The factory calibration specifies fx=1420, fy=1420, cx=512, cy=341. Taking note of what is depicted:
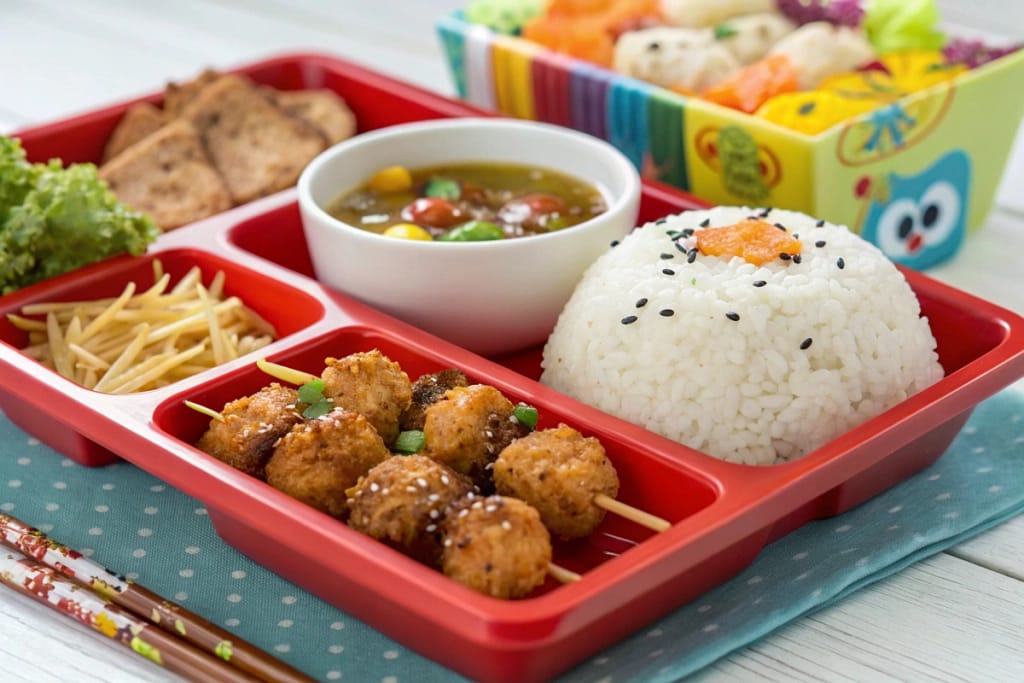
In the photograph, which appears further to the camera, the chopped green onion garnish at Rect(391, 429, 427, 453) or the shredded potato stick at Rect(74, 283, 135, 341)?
the shredded potato stick at Rect(74, 283, 135, 341)

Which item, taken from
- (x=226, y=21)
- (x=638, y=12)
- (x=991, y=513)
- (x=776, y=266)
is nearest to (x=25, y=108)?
(x=226, y=21)

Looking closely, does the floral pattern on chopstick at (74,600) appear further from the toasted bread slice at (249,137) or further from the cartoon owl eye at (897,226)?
the cartoon owl eye at (897,226)

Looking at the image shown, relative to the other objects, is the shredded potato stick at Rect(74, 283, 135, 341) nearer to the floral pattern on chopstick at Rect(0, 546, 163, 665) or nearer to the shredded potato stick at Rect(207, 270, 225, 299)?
the shredded potato stick at Rect(207, 270, 225, 299)

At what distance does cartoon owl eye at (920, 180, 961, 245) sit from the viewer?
4.56 m

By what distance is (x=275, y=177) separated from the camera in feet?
15.6

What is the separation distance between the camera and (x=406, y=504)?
2.85m

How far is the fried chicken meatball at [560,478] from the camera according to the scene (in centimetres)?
297

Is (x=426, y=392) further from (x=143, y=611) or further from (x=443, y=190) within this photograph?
(x=443, y=190)

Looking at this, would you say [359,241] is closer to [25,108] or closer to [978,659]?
[978,659]

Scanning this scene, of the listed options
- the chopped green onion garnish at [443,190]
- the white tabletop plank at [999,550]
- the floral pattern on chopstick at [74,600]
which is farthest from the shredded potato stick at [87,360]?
the white tabletop plank at [999,550]

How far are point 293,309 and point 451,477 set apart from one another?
1088 mm

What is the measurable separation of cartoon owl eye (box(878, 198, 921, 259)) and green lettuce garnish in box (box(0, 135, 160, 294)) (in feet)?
7.31

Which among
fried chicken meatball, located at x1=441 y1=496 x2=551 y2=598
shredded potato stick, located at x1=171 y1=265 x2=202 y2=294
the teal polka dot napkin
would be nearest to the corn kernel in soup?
shredded potato stick, located at x1=171 y1=265 x2=202 y2=294

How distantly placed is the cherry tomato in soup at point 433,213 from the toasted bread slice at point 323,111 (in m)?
1.05
